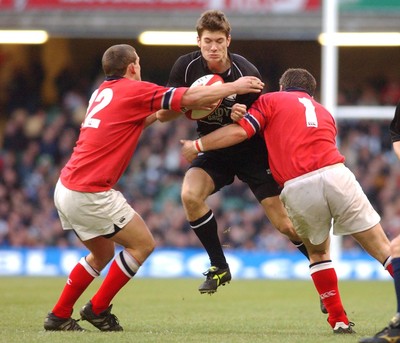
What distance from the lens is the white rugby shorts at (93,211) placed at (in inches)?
290

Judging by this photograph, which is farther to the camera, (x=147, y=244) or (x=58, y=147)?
(x=58, y=147)

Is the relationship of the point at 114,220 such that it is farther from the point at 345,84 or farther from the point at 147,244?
the point at 345,84

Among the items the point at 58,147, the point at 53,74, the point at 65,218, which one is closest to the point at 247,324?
the point at 65,218

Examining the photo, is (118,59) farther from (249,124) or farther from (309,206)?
(309,206)

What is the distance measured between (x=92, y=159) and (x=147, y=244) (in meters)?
0.77

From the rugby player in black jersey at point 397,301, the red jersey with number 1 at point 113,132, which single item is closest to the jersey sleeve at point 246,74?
the red jersey with number 1 at point 113,132

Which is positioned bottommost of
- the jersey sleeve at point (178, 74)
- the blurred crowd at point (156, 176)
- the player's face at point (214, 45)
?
the blurred crowd at point (156, 176)

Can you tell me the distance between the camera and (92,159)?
7406mm

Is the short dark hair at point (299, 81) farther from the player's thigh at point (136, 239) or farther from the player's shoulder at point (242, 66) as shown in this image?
the player's thigh at point (136, 239)

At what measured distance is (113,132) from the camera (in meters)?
7.42

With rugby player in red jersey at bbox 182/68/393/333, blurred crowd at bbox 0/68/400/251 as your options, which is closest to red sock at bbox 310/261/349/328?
rugby player in red jersey at bbox 182/68/393/333

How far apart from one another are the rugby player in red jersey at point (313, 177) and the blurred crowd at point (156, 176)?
10.3 m

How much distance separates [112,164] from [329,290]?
1.90m

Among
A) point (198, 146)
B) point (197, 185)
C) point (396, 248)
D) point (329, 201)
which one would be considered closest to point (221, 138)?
point (198, 146)
